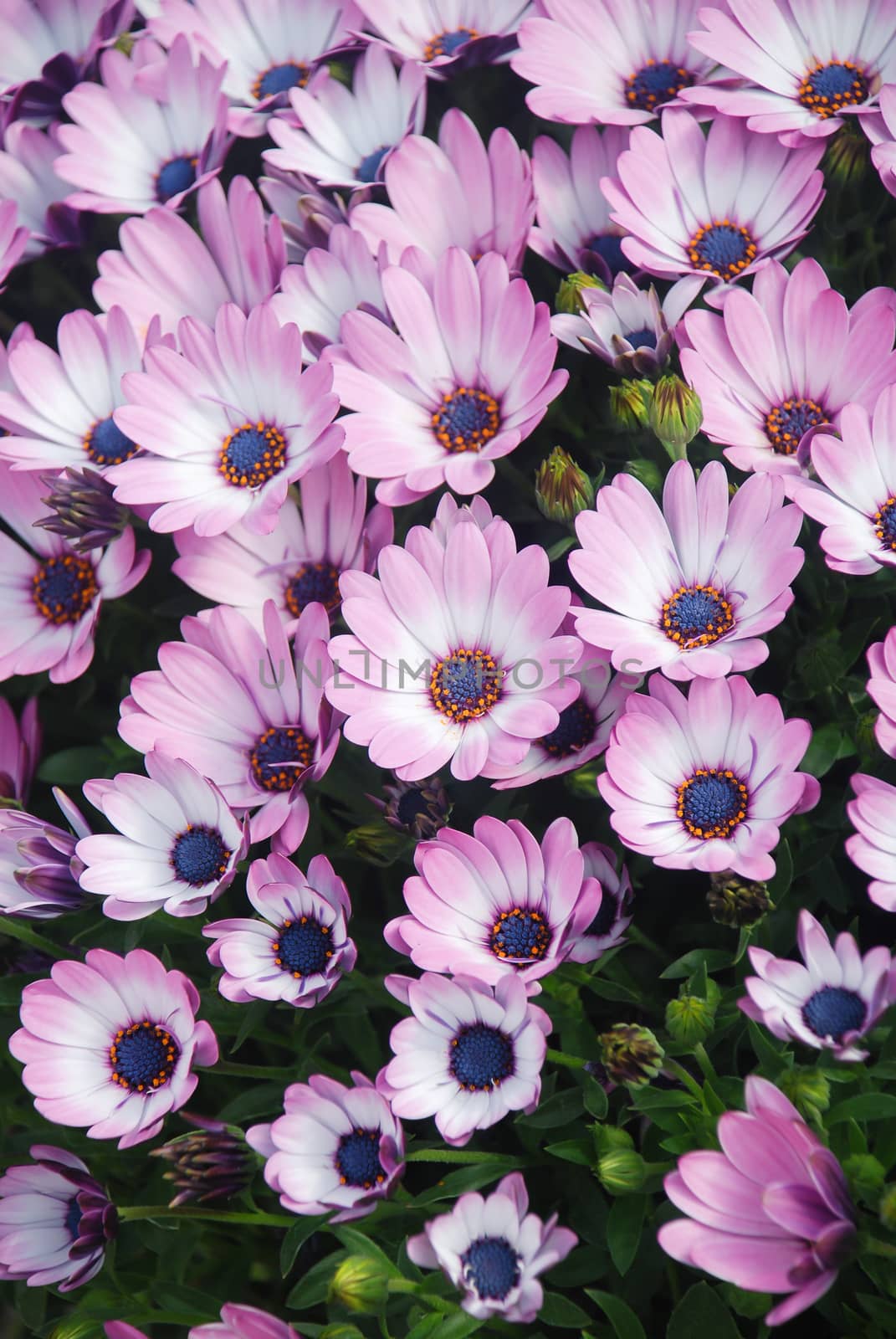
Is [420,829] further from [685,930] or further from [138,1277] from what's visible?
[138,1277]

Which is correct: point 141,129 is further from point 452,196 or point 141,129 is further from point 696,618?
point 696,618

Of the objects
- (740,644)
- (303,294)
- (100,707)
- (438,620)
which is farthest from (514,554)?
(100,707)

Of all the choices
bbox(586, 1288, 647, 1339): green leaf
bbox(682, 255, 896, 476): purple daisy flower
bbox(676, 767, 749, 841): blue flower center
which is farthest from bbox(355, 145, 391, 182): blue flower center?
bbox(586, 1288, 647, 1339): green leaf

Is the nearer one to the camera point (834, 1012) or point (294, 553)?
point (834, 1012)

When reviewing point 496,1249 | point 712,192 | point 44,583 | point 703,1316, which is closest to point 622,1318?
point 703,1316

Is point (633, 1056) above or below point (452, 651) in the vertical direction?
below

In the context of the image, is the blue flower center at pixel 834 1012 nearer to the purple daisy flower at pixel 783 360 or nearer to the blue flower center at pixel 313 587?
the purple daisy flower at pixel 783 360

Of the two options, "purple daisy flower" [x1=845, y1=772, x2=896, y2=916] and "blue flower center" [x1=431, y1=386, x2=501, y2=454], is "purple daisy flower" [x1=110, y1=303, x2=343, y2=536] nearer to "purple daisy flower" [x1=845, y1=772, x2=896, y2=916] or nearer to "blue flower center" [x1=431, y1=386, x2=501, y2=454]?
"blue flower center" [x1=431, y1=386, x2=501, y2=454]
